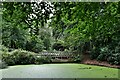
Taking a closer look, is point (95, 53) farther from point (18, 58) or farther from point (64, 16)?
point (64, 16)

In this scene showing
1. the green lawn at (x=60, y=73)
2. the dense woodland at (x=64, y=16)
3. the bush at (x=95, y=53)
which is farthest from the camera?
the bush at (x=95, y=53)

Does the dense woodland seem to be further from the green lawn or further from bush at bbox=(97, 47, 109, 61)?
bush at bbox=(97, 47, 109, 61)

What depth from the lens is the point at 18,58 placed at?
435 inches

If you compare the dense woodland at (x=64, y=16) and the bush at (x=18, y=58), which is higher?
the dense woodland at (x=64, y=16)

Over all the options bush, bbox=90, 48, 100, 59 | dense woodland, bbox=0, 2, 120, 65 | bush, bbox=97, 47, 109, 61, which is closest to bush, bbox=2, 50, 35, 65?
bush, bbox=90, 48, 100, 59

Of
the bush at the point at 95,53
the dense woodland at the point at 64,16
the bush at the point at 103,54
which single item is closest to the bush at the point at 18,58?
the bush at the point at 95,53

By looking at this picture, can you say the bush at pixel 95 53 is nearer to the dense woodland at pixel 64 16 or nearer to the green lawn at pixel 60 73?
the green lawn at pixel 60 73

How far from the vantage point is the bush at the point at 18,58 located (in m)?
10.7

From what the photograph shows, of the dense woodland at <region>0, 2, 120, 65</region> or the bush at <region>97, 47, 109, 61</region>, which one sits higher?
the dense woodland at <region>0, 2, 120, 65</region>

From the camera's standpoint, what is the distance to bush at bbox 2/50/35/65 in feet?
35.0

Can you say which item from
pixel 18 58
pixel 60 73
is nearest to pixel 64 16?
pixel 60 73

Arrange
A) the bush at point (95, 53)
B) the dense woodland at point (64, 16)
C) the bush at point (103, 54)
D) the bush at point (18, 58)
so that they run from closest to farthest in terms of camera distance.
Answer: the dense woodland at point (64, 16)
the bush at point (103, 54)
the bush at point (18, 58)
the bush at point (95, 53)

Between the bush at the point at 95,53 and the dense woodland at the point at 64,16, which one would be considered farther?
the bush at the point at 95,53

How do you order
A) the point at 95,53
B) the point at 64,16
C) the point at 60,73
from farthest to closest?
the point at 95,53 < the point at 60,73 < the point at 64,16
